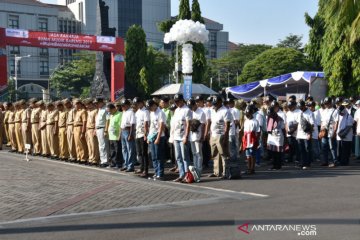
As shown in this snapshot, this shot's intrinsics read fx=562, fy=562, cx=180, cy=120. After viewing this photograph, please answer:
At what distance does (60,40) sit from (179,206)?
29.2 metres

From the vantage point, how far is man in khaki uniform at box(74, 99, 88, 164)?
16.1 metres

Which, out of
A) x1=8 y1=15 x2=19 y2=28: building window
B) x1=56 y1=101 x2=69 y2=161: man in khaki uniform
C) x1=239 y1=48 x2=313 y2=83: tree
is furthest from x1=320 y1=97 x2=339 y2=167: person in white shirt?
x1=8 y1=15 x2=19 y2=28: building window

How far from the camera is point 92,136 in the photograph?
15711 millimetres

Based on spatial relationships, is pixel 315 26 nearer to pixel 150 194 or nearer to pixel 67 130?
pixel 67 130

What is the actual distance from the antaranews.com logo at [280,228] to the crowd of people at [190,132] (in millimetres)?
4975

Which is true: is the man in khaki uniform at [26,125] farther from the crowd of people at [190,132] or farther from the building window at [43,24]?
the building window at [43,24]

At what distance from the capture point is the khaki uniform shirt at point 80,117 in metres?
16.1

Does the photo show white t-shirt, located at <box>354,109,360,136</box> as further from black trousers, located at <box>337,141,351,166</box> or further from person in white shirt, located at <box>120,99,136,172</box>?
person in white shirt, located at <box>120,99,136,172</box>

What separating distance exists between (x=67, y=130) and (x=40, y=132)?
2257 mm

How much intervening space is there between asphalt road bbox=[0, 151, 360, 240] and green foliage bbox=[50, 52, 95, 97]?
62.9 m

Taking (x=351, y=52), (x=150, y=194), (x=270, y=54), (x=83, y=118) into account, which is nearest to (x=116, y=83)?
(x=351, y=52)

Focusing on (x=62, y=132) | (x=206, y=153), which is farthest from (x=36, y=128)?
(x=206, y=153)

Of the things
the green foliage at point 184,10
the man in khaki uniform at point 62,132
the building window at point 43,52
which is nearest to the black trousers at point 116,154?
the man in khaki uniform at point 62,132

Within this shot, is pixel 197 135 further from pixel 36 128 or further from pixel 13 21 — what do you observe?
pixel 13 21
